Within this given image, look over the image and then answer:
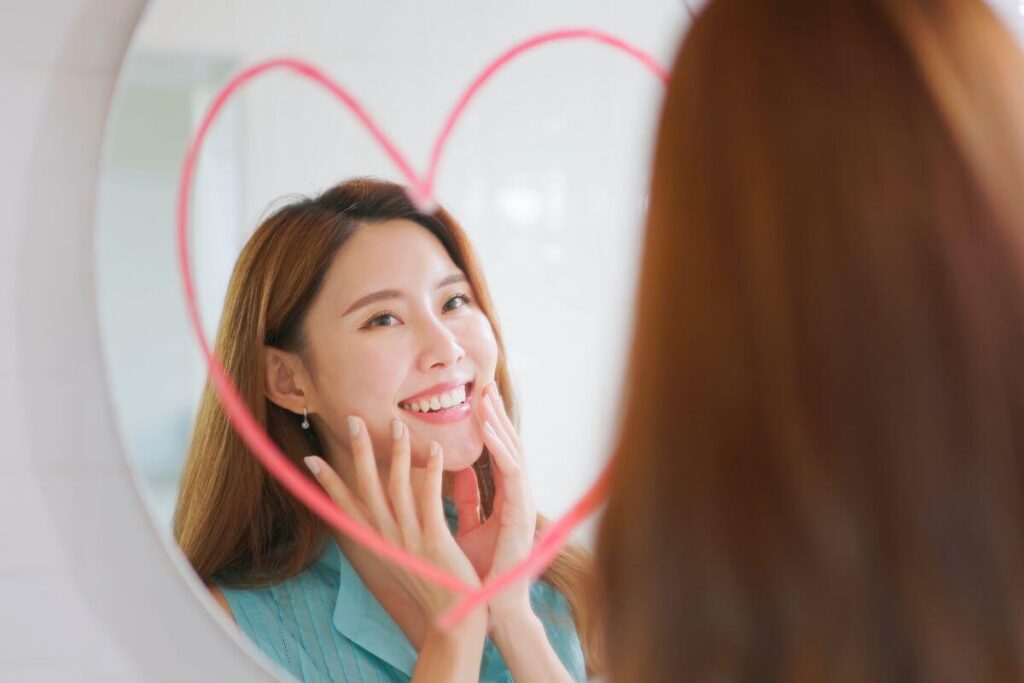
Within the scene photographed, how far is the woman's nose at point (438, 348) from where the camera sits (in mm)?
925

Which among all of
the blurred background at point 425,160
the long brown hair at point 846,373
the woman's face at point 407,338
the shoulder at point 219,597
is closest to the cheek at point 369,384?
the woman's face at point 407,338

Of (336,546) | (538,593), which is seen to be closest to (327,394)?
(336,546)

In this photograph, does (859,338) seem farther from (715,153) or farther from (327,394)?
(327,394)

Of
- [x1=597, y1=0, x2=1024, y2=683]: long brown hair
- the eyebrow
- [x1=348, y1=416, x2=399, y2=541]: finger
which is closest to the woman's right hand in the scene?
[x1=348, y1=416, x2=399, y2=541]: finger

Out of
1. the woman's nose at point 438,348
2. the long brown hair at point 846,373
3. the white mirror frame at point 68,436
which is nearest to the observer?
the long brown hair at point 846,373

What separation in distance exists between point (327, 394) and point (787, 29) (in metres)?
0.56

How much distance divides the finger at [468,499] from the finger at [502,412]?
5 centimetres

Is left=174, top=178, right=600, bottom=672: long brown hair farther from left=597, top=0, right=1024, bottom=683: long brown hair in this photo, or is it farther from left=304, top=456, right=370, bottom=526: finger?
left=597, top=0, right=1024, bottom=683: long brown hair

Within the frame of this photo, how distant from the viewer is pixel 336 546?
975 mm

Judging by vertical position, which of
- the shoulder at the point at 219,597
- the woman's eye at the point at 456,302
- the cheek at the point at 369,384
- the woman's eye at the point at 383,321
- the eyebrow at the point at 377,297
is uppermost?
the eyebrow at the point at 377,297

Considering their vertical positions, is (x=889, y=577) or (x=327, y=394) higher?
(x=327, y=394)

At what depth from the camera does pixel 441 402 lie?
36.7 inches

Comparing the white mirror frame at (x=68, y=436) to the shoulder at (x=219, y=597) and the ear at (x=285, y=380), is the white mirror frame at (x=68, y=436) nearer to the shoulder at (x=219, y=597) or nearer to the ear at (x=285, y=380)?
the shoulder at (x=219, y=597)

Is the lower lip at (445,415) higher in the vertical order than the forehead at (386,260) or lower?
lower
